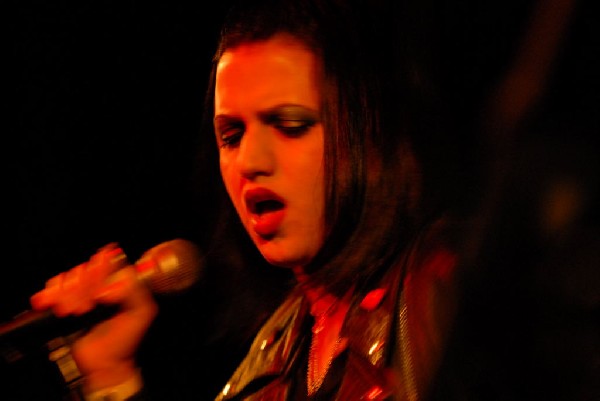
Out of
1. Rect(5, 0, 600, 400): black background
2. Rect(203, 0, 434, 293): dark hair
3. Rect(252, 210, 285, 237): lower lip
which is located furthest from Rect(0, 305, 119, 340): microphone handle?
Rect(5, 0, 600, 400): black background

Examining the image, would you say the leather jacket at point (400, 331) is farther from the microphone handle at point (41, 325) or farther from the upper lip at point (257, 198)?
the microphone handle at point (41, 325)

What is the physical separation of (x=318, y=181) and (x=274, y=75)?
0.20m

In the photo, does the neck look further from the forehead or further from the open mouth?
the forehead

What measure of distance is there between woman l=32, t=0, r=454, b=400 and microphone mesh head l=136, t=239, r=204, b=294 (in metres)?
0.03

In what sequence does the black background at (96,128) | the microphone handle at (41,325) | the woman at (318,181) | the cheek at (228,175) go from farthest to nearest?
1. the black background at (96,128)
2. the cheek at (228,175)
3. the woman at (318,181)
4. the microphone handle at (41,325)

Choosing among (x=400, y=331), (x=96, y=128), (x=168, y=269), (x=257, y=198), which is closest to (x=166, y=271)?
(x=168, y=269)

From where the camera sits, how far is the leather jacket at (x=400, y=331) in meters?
0.95

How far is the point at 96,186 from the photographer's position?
1868mm

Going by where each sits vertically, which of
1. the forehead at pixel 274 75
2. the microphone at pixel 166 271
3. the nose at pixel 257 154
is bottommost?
the microphone at pixel 166 271

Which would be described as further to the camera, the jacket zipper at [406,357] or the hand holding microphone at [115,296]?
the hand holding microphone at [115,296]

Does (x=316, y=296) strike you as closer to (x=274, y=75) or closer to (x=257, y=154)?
(x=257, y=154)

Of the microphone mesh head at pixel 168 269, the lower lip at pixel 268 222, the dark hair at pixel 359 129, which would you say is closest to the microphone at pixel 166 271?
the microphone mesh head at pixel 168 269

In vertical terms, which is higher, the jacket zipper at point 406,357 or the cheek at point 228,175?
the cheek at point 228,175

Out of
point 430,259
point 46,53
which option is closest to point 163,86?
point 46,53
